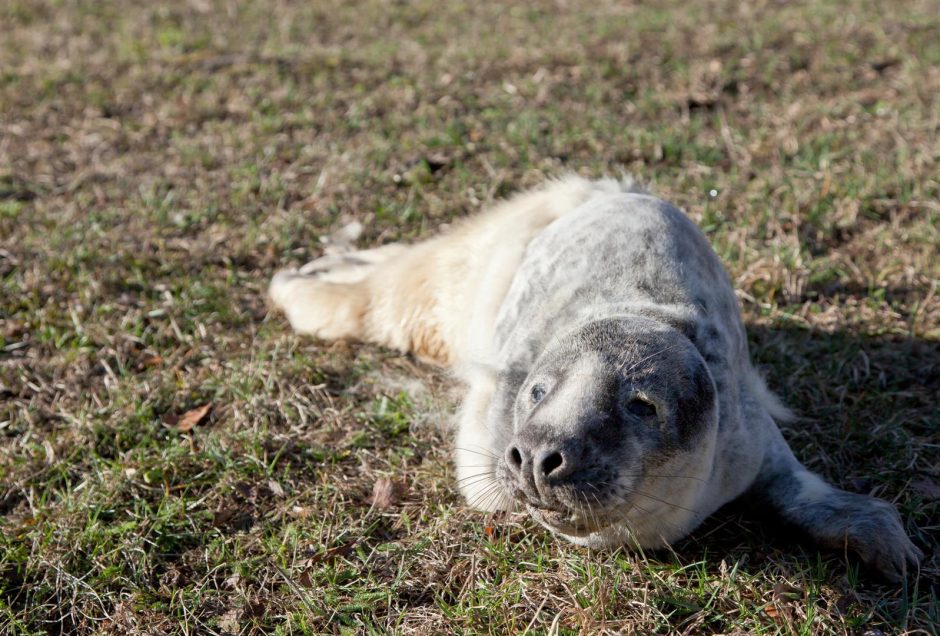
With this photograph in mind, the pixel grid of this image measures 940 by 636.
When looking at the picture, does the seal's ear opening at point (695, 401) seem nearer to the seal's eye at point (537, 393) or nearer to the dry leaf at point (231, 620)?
the seal's eye at point (537, 393)

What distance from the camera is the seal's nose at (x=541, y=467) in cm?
279

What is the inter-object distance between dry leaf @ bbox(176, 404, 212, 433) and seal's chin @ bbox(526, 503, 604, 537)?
183 centimetres

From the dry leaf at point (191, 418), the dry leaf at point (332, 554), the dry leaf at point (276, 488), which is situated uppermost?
the dry leaf at point (191, 418)

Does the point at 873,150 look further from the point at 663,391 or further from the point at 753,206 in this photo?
the point at 663,391

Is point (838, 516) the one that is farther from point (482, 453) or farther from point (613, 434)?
point (482, 453)

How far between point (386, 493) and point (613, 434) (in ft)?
3.94

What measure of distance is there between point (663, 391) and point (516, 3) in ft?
22.2

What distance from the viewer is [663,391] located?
9.77 ft

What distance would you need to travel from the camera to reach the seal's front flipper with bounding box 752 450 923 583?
124 inches

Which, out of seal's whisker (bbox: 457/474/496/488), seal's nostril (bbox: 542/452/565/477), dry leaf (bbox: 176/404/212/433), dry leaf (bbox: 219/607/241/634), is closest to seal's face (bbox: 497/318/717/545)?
seal's nostril (bbox: 542/452/565/477)

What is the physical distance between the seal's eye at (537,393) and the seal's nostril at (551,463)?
1.03ft

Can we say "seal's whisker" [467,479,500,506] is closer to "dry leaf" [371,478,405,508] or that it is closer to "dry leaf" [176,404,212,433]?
"dry leaf" [371,478,405,508]

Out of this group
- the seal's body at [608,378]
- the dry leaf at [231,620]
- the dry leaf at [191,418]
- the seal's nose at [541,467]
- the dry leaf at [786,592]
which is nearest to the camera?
the seal's nose at [541,467]

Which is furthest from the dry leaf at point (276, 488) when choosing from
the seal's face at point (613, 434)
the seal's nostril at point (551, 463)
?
the seal's nostril at point (551, 463)
